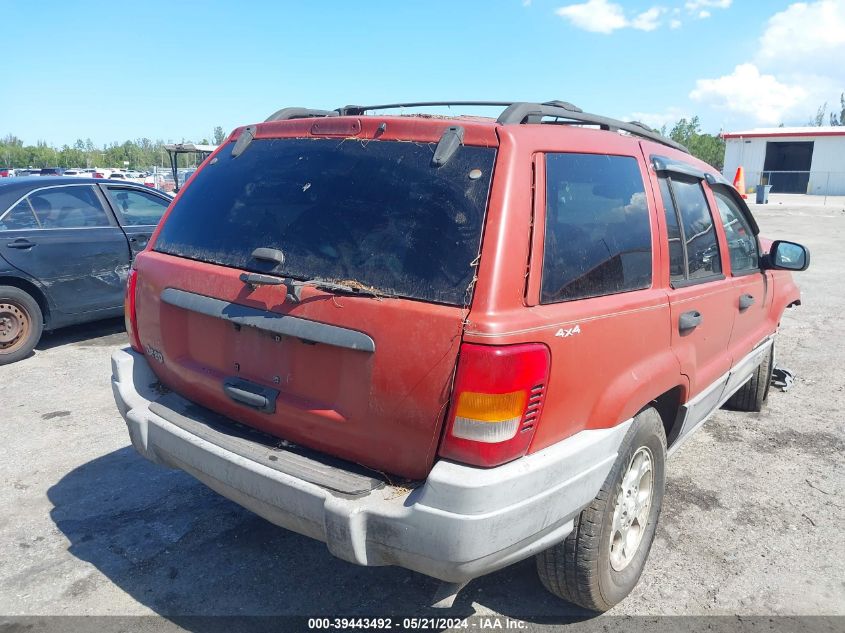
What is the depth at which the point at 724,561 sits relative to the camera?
313cm

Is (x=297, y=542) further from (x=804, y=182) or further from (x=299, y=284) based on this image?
(x=804, y=182)

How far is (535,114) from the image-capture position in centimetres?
257

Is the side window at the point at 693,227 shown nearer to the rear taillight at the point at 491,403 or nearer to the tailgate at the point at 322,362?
the rear taillight at the point at 491,403

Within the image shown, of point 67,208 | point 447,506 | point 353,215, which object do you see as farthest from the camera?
point 67,208

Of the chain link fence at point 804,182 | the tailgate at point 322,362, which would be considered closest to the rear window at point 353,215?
the tailgate at point 322,362

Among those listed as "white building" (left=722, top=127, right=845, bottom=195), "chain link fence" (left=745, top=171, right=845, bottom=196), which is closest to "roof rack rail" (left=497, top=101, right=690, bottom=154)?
"chain link fence" (left=745, top=171, right=845, bottom=196)

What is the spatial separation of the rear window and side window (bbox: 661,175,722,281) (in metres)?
1.29

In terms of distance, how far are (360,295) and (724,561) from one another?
2313mm

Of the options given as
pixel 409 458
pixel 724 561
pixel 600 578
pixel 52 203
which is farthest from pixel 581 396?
pixel 52 203

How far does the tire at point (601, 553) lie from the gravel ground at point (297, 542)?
0.17 meters

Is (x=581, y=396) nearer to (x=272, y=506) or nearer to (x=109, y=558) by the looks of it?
(x=272, y=506)

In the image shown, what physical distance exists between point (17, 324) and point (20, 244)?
2.54 ft

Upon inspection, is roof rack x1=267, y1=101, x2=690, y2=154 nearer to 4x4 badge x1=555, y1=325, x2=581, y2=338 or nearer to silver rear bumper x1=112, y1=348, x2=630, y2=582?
4x4 badge x1=555, y1=325, x2=581, y2=338

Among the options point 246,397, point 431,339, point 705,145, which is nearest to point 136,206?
point 246,397
